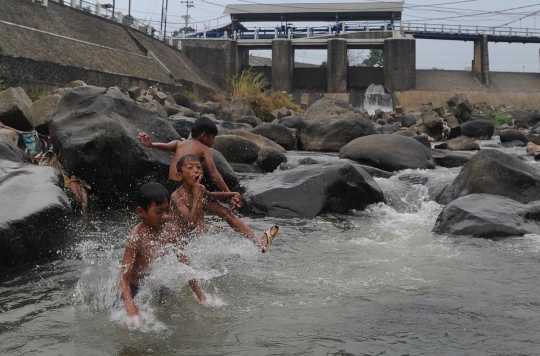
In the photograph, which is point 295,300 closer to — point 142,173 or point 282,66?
point 142,173

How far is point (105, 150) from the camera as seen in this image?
28.0 ft

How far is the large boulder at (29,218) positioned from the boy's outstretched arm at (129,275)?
58.3 inches

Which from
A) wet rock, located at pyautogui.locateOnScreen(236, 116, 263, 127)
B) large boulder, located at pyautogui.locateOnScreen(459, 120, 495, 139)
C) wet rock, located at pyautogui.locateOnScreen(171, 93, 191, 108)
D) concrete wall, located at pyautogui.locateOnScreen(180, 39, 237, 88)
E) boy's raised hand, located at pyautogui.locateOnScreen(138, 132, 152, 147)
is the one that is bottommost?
boy's raised hand, located at pyautogui.locateOnScreen(138, 132, 152, 147)

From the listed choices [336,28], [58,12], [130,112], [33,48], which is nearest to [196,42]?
[336,28]

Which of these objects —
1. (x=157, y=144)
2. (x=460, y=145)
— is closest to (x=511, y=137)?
(x=460, y=145)

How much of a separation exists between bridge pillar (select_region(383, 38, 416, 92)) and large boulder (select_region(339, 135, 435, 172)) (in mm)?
36291

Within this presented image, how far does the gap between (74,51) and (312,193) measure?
85.5 feet

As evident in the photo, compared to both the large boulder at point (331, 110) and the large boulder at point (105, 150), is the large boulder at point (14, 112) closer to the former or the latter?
the large boulder at point (105, 150)

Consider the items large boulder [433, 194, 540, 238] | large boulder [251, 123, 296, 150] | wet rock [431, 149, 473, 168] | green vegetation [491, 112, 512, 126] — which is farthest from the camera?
green vegetation [491, 112, 512, 126]

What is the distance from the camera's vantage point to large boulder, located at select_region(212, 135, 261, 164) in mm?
12391

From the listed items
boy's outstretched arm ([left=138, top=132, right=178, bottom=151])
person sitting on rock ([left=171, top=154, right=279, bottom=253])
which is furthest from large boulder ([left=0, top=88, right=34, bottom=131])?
person sitting on rock ([left=171, top=154, right=279, bottom=253])

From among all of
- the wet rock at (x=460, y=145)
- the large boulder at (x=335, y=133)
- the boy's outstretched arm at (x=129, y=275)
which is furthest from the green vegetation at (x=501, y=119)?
the boy's outstretched arm at (x=129, y=275)

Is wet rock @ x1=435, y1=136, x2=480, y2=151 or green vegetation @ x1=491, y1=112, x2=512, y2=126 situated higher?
green vegetation @ x1=491, y1=112, x2=512, y2=126

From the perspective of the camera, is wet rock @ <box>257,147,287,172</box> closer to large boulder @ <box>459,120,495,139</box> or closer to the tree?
large boulder @ <box>459,120,495,139</box>
